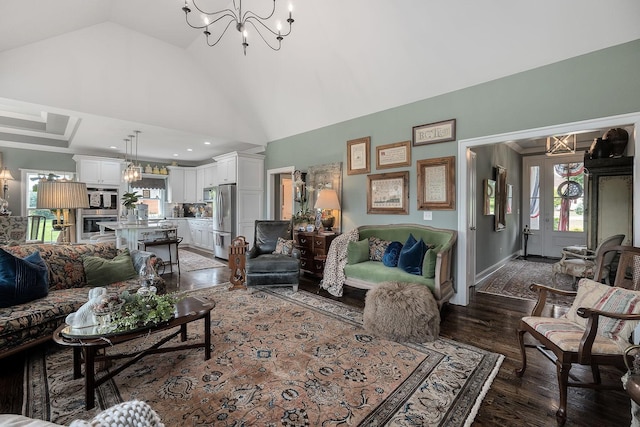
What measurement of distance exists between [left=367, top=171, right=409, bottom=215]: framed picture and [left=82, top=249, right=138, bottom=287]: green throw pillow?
342 cm

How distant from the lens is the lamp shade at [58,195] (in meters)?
2.98

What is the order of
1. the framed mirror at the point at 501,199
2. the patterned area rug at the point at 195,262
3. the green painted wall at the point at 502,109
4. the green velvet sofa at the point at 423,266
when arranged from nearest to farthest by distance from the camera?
the green painted wall at the point at 502,109
the green velvet sofa at the point at 423,266
the framed mirror at the point at 501,199
the patterned area rug at the point at 195,262

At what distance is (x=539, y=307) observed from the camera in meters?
2.19

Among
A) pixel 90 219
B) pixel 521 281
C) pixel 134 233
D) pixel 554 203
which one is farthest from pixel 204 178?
pixel 554 203

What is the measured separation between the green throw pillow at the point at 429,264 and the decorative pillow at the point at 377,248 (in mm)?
825

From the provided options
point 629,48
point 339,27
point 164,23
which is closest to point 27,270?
point 164,23

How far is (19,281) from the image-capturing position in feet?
7.71

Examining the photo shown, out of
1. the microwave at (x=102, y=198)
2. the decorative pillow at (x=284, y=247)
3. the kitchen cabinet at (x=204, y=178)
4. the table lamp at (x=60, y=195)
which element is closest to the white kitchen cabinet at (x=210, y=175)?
the kitchen cabinet at (x=204, y=178)

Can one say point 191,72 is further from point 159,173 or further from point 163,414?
point 163,414

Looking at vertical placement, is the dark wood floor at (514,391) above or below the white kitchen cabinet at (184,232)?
below

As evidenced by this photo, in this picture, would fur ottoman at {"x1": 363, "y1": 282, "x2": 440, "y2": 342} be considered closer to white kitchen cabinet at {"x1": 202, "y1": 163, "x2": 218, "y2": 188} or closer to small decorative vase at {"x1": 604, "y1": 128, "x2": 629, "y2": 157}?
small decorative vase at {"x1": 604, "y1": 128, "x2": 629, "y2": 157}

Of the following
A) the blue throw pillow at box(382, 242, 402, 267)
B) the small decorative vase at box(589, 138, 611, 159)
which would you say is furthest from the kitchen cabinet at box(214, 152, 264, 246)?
the small decorative vase at box(589, 138, 611, 159)

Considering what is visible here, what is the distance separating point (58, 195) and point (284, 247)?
2807mm

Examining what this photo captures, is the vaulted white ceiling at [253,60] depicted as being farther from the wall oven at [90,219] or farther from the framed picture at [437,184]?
the wall oven at [90,219]
